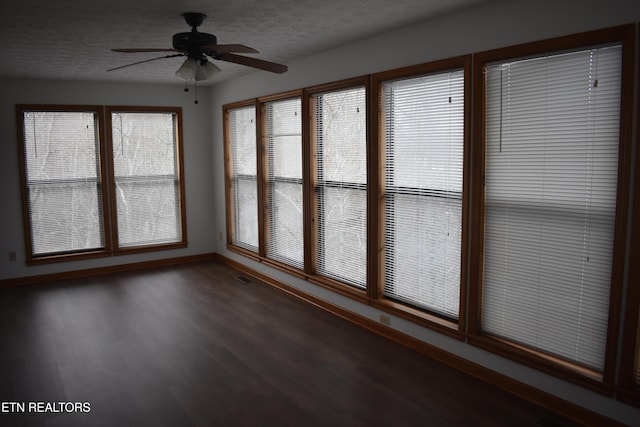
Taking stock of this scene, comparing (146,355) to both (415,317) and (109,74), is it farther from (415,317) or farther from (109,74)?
(109,74)

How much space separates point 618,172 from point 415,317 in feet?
5.98

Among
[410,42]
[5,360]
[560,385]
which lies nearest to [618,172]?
[560,385]

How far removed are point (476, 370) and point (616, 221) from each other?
4.65ft

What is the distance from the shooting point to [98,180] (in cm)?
627

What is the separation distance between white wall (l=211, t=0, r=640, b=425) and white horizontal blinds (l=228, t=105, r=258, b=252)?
3.29 ft

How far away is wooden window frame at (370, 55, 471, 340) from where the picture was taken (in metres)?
3.28

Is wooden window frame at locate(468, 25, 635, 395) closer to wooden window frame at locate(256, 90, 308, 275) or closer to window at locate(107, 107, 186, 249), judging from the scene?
wooden window frame at locate(256, 90, 308, 275)

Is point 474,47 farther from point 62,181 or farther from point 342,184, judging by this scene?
point 62,181

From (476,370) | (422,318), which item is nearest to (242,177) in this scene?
(422,318)

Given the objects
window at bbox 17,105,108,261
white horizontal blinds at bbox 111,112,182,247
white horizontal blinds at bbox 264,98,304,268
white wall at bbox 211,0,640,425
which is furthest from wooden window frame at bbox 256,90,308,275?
window at bbox 17,105,108,261

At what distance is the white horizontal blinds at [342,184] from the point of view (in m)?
4.25

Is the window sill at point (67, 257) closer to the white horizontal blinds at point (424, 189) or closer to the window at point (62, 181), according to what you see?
the window at point (62, 181)

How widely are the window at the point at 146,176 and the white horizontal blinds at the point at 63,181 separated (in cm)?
25

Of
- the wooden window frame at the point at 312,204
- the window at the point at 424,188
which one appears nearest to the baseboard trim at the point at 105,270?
the wooden window frame at the point at 312,204
